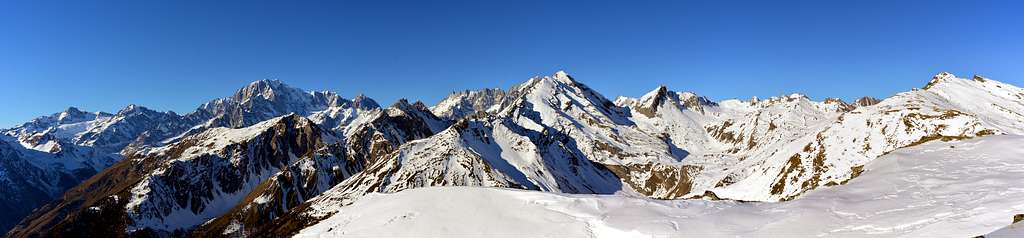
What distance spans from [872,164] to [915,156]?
5.04 metres

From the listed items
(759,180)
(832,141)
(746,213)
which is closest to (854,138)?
(832,141)

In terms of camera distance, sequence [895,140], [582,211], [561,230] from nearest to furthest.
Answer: [561,230]
[582,211]
[895,140]

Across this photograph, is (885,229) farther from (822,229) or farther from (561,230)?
(561,230)

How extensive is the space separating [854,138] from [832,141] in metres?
5.70

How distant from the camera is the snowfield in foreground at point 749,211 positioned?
36.9 metres

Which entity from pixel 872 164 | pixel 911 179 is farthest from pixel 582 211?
pixel 872 164

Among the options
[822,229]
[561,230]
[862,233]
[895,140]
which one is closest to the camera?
[862,233]

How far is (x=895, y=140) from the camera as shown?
133m

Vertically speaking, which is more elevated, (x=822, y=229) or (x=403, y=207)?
(x=403, y=207)

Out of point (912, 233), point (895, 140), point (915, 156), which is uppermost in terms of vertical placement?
point (895, 140)

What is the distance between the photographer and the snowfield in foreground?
36.9m

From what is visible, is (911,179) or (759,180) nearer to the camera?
(911,179)

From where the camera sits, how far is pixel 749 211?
154 ft

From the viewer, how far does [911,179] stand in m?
55.2
